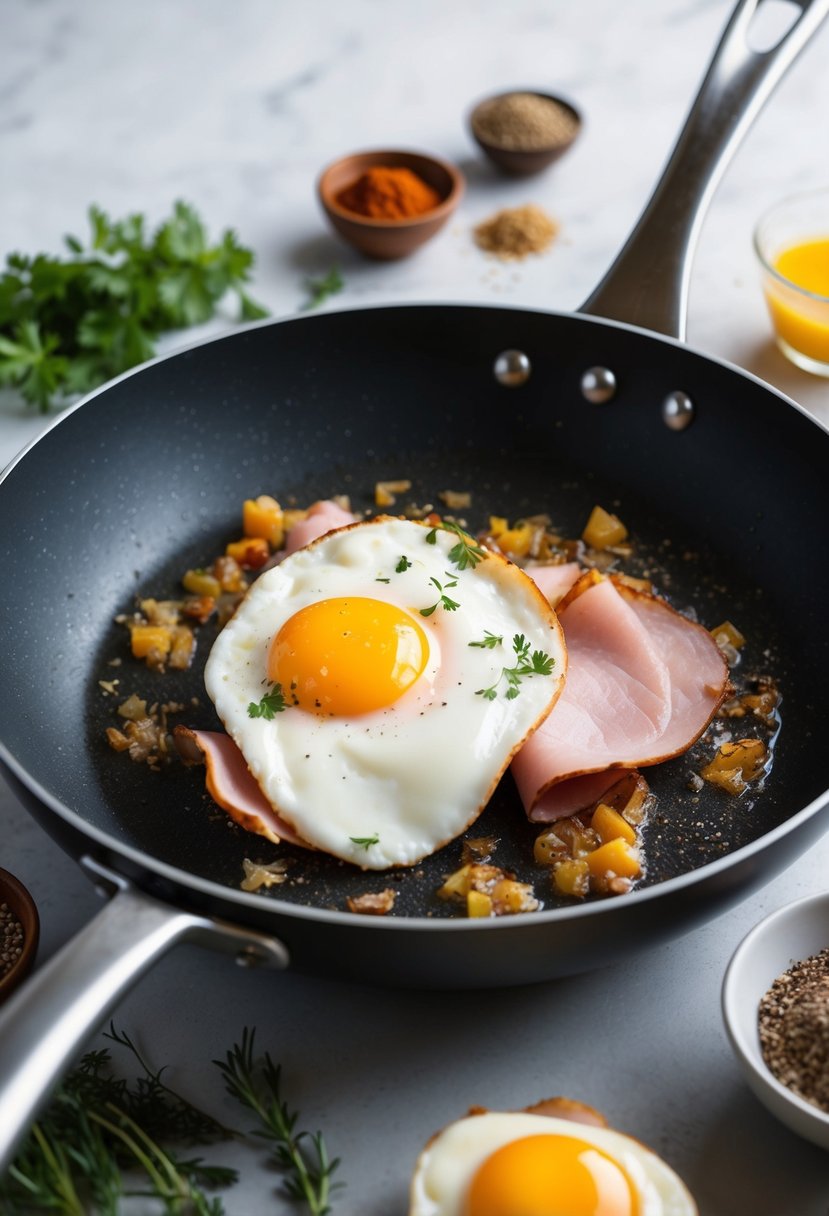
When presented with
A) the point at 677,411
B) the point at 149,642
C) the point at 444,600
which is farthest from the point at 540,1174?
the point at 677,411

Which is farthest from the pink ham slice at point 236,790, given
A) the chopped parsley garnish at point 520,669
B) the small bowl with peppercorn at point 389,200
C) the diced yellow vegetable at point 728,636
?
the small bowl with peppercorn at point 389,200

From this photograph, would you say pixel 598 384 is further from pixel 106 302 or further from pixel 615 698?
pixel 106 302

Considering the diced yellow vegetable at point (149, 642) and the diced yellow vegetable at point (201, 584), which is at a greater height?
the diced yellow vegetable at point (201, 584)

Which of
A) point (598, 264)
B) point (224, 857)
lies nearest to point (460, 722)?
point (224, 857)

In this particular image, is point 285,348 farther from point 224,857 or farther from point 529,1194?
point 529,1194

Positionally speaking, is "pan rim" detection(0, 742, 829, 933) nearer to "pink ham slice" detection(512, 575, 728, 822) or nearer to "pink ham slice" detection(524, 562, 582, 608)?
"pink ham slice" detection(512, 575, 728, 822)

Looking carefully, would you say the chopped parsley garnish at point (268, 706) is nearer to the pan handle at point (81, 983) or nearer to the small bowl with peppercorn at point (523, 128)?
the pan handle at point (81, 983)
